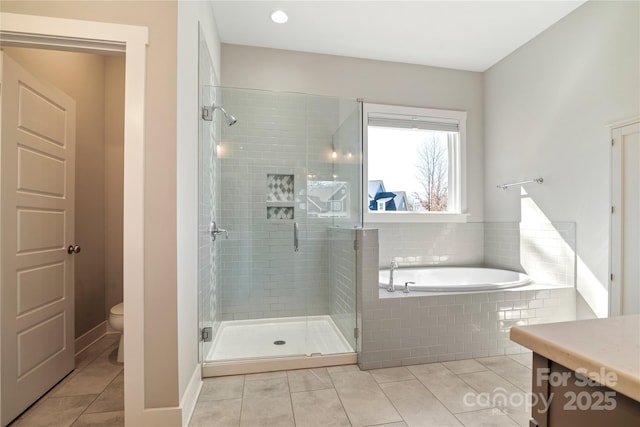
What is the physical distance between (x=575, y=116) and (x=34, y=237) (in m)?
4.14

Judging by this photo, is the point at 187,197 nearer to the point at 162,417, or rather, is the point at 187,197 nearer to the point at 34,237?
the point at 34,237

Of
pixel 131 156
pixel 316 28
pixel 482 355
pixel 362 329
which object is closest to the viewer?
pixel 131 156

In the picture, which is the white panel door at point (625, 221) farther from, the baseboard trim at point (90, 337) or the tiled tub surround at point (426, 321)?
the baseboard trim at point (90, 337)

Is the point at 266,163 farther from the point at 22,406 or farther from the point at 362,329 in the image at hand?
the point at 22,406

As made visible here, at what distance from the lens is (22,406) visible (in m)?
1.70

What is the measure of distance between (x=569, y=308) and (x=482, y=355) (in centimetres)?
94

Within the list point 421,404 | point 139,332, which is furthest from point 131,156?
point 421,404

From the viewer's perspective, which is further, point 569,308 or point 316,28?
point 316,28

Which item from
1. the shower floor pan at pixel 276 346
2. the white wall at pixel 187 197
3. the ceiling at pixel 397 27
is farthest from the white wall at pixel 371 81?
the shower floor pan at pixel 276 346

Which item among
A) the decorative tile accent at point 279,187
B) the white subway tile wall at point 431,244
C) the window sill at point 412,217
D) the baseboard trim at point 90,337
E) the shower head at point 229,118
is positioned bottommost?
the baseboard trim at point 90,337

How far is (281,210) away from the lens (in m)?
2.85

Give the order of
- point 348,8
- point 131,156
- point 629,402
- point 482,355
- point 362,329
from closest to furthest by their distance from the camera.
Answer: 1. point 629,402
2. point 131,156
3. point 362,329
4. point 482,355
5. point 348,8

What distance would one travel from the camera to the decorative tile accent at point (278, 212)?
2.84 metres

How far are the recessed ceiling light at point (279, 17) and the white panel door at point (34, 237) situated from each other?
5.71 feet
